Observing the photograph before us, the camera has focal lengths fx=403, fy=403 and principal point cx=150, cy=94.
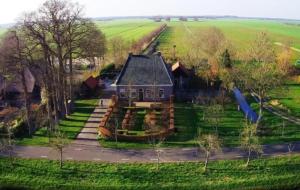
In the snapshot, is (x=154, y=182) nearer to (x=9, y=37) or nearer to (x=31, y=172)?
(x=31, y=172)

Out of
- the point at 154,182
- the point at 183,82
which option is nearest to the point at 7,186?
the point at 154,182

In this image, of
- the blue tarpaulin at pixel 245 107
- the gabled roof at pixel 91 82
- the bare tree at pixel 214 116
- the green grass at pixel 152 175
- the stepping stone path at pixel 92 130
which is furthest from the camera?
the gabled roof at pixel 91 82

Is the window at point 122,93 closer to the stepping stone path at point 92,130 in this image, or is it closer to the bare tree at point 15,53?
the stepping stone path at point 92,130

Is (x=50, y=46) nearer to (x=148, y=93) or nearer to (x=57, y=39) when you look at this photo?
(x=57, y=39)

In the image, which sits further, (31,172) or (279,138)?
(279,138)

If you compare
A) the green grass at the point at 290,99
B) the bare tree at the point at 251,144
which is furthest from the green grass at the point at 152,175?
the green grass at the point at 290,99

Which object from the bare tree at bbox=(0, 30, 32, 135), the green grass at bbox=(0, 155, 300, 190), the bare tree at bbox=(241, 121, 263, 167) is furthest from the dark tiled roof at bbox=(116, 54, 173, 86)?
the green grass at bbox=(0, 155, 300, 190)
